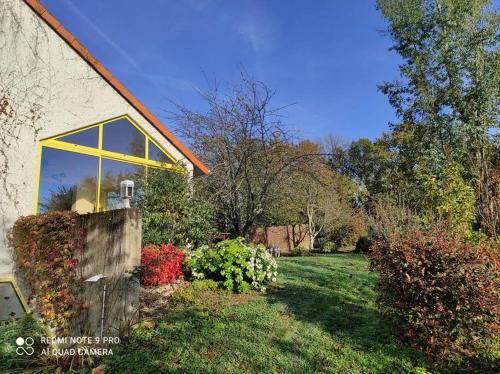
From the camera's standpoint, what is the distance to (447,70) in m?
16.5

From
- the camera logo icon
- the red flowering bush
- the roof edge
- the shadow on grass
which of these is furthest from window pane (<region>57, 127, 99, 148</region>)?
the shadow on grass

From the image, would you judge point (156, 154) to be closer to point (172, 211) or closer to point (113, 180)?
point (113, 180)

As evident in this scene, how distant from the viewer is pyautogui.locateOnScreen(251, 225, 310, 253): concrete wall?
24938mm

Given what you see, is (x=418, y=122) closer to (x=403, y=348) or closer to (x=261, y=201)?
(x=261, y=201)

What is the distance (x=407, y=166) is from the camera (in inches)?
775

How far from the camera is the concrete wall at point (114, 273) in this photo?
503 centimetres

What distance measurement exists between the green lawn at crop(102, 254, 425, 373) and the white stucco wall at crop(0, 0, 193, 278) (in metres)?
4.48

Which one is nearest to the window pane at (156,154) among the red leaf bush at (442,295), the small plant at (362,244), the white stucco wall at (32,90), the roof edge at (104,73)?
the roof edge at (104,73)

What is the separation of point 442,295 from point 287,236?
809 inches

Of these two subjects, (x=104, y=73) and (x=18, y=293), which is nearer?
(x=18, y=293)

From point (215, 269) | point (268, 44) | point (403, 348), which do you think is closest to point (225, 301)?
point (215, 269)

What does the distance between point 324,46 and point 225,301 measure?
10.7 m

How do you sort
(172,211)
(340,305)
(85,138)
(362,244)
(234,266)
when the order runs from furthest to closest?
1. (362,244)
2. (172,211)
3. (85,138)
4. (234,266)
5. (340,305)

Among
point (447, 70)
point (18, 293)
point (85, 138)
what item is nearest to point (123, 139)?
point (85, 138)
